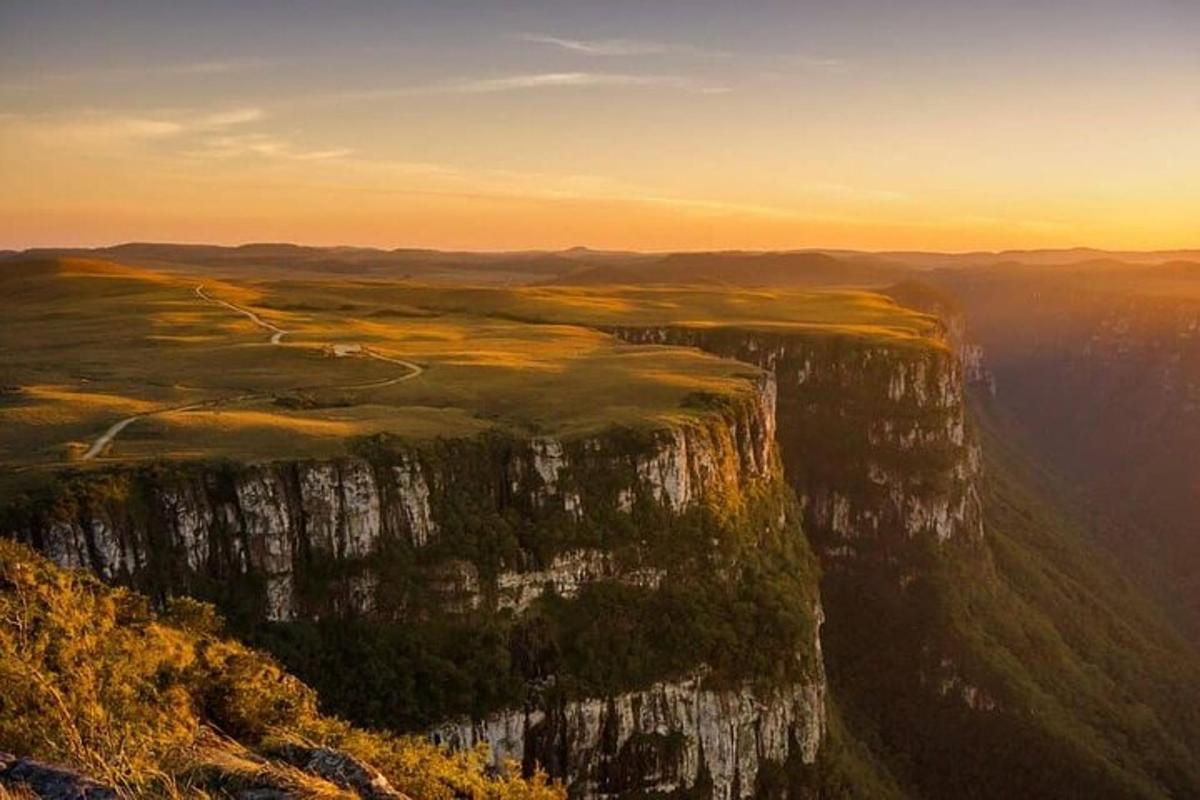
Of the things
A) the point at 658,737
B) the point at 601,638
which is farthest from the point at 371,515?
the point at 658,737

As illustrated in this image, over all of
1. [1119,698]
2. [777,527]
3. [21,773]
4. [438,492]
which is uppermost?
[21,773]

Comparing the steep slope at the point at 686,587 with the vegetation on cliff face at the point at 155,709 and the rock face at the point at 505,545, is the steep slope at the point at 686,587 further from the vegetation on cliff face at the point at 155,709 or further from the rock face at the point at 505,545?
the vegetation on cliff face at the point at 155,709

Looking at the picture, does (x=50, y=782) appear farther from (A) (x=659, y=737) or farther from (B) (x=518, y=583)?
(A) (x=659, y=737)

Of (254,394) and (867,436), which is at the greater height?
(254,394)

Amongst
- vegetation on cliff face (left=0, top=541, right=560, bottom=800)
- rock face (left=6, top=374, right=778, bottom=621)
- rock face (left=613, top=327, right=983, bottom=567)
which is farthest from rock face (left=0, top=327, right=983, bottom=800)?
rock face (left=613, top=327, right=983, bottom=567)

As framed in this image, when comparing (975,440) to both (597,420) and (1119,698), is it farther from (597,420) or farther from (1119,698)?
(597,420)

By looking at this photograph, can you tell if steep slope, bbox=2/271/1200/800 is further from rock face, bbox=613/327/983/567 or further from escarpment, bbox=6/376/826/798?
rock face, bbox=613/327/983/567

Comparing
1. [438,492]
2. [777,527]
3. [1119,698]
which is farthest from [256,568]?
[1119,698]

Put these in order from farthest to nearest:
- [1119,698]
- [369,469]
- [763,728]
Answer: [1119,698]
[763,728]
[369,469]
